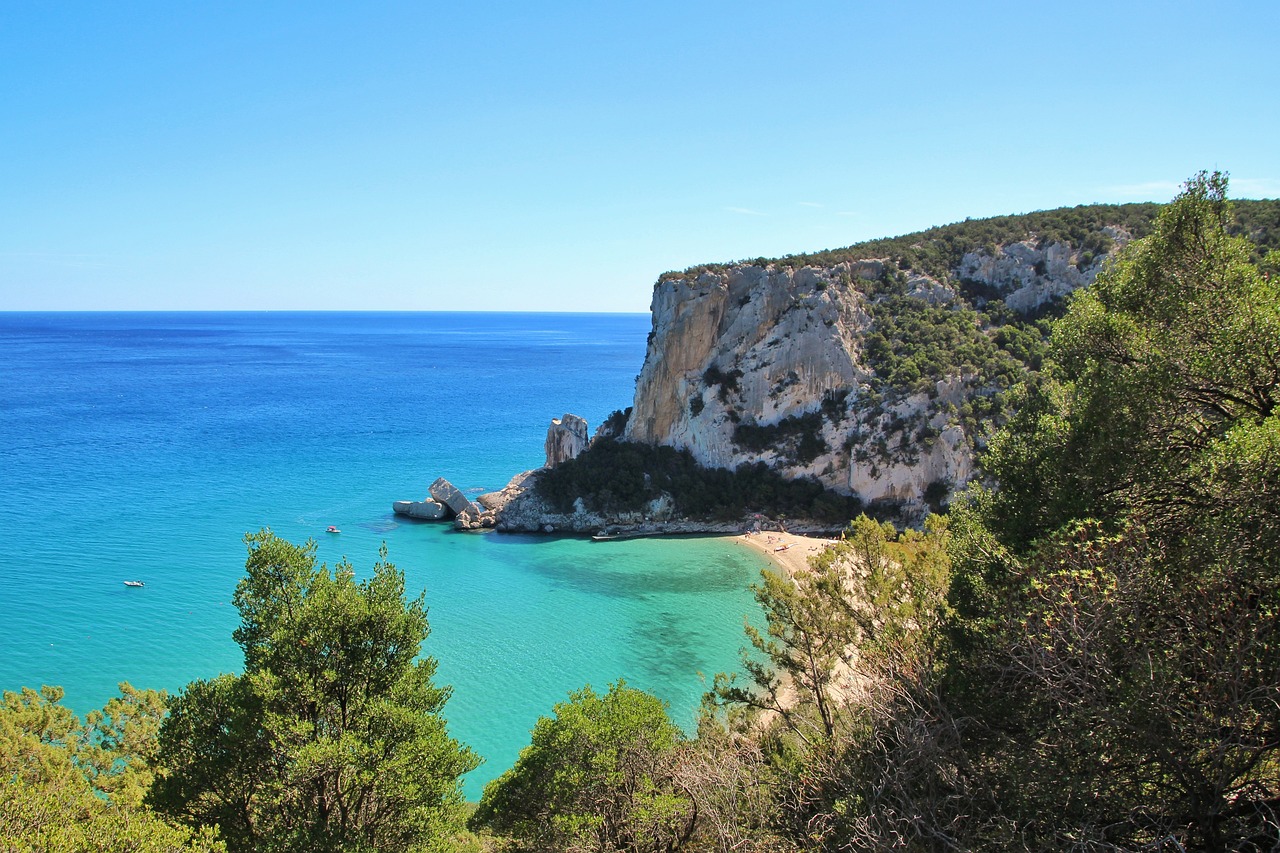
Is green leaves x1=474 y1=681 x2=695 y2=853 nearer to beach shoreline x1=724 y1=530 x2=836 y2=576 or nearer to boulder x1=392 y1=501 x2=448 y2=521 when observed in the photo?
beach shoreline x1=724 y1=530 x2=836 y2=576

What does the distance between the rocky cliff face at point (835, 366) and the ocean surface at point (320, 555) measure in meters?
8.34

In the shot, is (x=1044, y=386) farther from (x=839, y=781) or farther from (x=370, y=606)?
(x=370, y=606)

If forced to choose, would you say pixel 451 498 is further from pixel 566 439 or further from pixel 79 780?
pixel 79 780

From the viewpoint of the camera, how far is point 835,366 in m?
40.3

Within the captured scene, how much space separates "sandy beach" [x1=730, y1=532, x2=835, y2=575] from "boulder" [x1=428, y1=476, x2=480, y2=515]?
15.8m

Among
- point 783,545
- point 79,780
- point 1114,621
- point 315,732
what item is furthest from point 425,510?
point 1114,621

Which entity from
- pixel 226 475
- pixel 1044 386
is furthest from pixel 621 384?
pixel 1044 386

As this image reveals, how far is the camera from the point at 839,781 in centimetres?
863

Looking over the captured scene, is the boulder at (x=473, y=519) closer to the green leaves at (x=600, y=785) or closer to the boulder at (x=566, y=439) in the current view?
the boulder at (x=566, y=439)

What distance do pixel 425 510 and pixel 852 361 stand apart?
26041 millimetres

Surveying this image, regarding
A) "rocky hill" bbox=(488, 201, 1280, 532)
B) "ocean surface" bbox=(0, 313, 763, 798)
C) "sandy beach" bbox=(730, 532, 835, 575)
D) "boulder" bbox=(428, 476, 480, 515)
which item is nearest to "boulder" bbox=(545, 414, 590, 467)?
"rocky hill" bbox=(488, 201, 1280, 532)

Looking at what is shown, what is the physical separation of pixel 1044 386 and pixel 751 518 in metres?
28.5

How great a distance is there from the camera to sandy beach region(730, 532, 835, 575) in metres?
33.1

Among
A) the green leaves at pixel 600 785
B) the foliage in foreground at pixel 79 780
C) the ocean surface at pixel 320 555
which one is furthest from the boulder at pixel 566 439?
the green leaves at pixel 600 785
